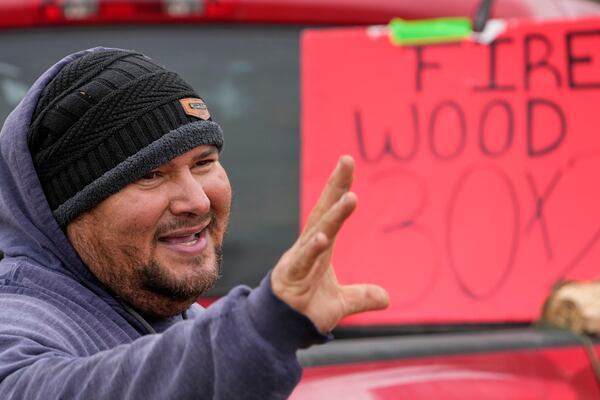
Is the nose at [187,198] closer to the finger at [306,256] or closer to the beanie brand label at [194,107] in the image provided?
the beanie brand label at [194,107]

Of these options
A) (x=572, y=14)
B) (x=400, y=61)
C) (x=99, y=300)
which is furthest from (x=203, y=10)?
(x=99, y=300)

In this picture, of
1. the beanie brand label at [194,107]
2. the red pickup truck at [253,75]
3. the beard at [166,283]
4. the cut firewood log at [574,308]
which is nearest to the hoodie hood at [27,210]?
the beard at [166,283]

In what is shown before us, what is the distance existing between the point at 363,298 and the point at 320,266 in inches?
3.7

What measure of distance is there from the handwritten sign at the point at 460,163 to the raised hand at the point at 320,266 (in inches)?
58.7

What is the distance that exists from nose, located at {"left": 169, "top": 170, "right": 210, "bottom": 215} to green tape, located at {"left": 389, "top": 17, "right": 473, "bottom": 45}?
4.26ft

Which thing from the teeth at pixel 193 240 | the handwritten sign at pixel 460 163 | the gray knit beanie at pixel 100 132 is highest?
the gray knit beanie at pixel 100 132

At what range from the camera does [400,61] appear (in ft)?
10.7

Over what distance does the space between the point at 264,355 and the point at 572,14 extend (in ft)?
7.63

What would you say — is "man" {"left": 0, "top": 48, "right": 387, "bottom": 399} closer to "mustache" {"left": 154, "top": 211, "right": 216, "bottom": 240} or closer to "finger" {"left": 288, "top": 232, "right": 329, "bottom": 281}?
"mustache" {"left": 154, "top": 211, "right": 216, "bottom": 240}

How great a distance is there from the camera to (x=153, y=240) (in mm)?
1957

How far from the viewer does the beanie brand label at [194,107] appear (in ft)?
6.75

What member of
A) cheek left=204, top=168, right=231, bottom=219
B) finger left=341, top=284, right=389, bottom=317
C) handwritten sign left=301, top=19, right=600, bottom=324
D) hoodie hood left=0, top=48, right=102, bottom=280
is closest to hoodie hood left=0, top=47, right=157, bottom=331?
hoodie hood left=0, top=48, right=102, bottom=280

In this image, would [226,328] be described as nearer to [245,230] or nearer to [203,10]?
[245,230]

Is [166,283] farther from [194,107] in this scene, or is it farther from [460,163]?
[460,163]
